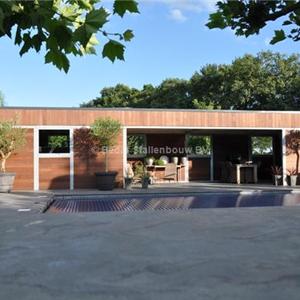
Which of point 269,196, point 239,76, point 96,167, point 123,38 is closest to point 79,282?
point 123,38

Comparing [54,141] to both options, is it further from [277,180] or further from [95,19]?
[95,19]

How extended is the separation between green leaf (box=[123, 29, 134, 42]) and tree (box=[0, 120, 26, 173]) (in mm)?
12542

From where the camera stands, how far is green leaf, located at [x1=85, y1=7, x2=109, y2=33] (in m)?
1.57

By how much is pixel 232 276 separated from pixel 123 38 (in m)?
3.46

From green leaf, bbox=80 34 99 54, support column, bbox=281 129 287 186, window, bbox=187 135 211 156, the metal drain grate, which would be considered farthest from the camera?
window, bbox=187 135 211 156

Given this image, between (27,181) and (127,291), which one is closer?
(127,291)

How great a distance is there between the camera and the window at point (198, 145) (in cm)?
1977

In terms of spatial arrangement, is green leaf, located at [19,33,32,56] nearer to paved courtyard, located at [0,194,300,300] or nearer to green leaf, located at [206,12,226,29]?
green leaf, located at [206,12,226,29]

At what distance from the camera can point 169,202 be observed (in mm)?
12188

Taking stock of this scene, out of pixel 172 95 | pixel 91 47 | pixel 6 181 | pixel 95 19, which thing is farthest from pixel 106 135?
pixel 172 95

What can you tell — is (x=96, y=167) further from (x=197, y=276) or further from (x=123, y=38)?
(x=123, y=38)

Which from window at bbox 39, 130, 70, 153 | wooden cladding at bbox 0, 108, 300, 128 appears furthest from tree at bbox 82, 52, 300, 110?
window at bbox 39, 130, 70, 153

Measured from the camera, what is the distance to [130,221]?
8.30m

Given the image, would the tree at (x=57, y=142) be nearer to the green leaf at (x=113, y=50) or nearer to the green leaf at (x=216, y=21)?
the green leaf at (x=216, y=21)
